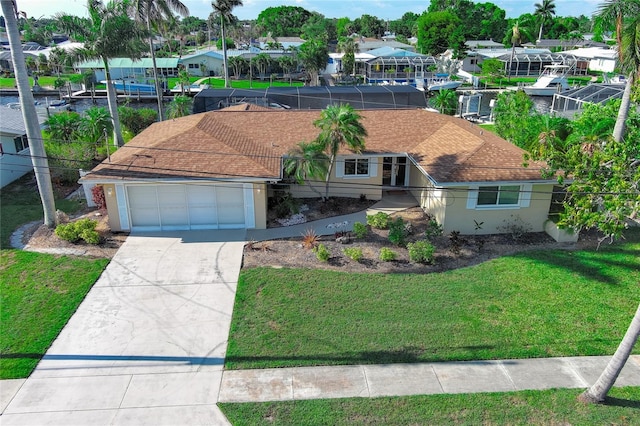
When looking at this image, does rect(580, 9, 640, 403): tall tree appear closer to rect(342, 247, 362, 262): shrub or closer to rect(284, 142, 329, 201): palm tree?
rect(342, 247, 362, 262): shrub

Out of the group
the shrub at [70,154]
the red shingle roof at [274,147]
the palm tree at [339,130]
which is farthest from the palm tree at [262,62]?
the palm tree at [339,130]

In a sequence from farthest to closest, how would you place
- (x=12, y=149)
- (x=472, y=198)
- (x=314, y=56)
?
(x=314, y=56) < (x=12, y=149) < (x=472, y=198)

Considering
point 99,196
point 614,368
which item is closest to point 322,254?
point 614,368

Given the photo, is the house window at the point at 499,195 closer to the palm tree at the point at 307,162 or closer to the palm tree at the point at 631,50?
the palm tree at the point at 631,50

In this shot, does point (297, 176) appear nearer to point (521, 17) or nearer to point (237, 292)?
point (237, 292)

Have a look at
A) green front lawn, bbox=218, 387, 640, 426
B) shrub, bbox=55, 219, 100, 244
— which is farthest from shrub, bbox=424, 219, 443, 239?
shrub, bbox=55, 219, 100, 244

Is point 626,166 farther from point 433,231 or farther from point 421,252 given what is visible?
point 433,231

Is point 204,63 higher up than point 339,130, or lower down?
lower down
